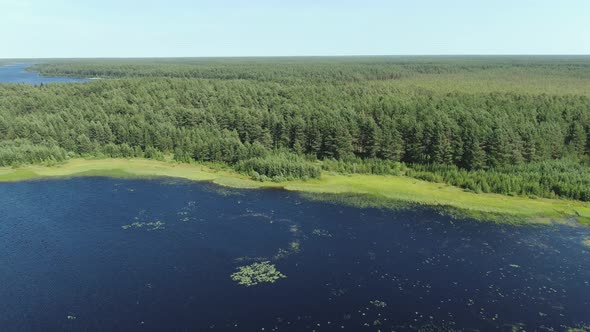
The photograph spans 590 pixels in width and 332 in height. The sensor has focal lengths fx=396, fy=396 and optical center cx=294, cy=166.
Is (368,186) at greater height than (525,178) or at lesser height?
lesser

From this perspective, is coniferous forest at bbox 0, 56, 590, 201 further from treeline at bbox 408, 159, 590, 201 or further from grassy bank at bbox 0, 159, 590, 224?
grassy bank at bbox 0, 159, 590, 224

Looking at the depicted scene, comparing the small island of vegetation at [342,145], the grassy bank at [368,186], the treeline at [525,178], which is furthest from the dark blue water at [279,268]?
the treeline at [525,178]

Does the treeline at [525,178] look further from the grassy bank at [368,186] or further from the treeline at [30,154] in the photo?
the treeline at [30,154]

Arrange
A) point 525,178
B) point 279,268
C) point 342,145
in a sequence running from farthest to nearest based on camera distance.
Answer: point 342,145 < point 525,178 < point 279,268

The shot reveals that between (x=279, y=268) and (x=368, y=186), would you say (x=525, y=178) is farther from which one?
(x=279, y=268)

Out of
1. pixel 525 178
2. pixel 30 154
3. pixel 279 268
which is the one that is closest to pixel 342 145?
pixel 525 178

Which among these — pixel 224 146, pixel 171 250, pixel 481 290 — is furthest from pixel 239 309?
pixel 224 146
